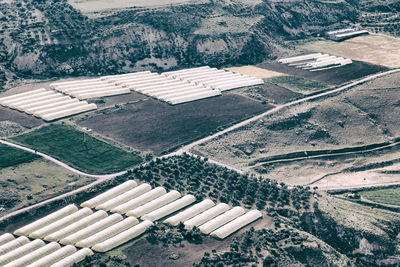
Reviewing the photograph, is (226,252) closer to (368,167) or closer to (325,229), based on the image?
(325,229)

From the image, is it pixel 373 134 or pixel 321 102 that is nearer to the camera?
pixel 373 134

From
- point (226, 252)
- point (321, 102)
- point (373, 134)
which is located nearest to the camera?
point (226, 252)

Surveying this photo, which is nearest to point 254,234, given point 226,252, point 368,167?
point 226,252

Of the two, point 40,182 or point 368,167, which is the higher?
point 40,182

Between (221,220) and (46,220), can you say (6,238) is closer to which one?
(46,220)

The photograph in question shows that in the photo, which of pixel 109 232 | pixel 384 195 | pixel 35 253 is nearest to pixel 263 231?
pixel 109 232
